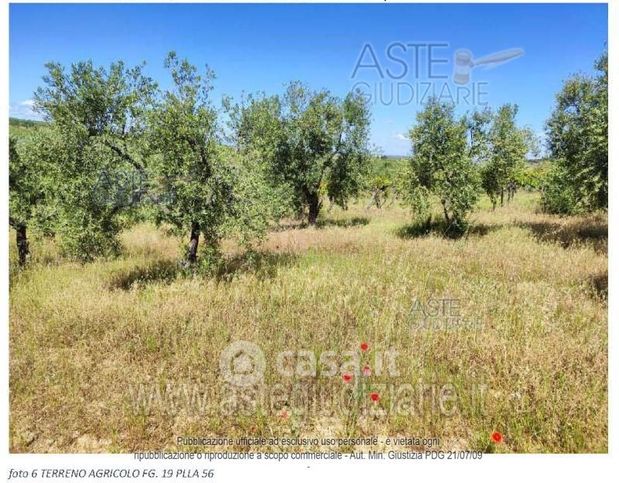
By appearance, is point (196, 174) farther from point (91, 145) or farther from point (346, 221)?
point (346, 221)

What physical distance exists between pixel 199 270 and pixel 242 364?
439 centimetres

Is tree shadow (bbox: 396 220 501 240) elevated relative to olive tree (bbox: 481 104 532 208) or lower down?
lower down

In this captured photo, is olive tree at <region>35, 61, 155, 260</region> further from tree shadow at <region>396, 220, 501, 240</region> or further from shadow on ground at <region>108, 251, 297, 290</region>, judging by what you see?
tree shadow at <region>396, 220, 501, 240</region>

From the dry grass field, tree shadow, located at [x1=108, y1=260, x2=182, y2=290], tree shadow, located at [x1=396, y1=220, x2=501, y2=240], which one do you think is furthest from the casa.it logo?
tree shadow, located at [x1=396, y1=220, x2=501, y2=240]

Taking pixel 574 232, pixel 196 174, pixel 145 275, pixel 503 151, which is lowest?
pixel 145 275

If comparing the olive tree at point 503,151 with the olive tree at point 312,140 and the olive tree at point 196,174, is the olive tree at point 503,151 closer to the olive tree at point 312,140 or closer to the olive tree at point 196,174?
the olive tree at point 312,140

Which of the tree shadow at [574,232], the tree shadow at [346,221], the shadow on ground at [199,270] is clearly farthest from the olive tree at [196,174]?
the tree shadow at [346,221]

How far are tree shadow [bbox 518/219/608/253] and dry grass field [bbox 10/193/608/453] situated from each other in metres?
2.10

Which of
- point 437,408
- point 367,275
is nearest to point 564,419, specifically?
point 437,408

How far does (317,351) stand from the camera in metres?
5.67

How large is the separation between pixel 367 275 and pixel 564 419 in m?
5.64

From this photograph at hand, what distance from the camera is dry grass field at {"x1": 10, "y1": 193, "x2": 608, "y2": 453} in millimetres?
4180

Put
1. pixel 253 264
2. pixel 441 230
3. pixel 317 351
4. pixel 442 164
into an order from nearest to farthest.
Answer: pixel 317 351
pixel 253 264
pixel 442 164
pixel 441 230

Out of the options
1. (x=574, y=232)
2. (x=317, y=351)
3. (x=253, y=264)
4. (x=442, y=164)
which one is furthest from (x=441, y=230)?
(x=317, y=351)
